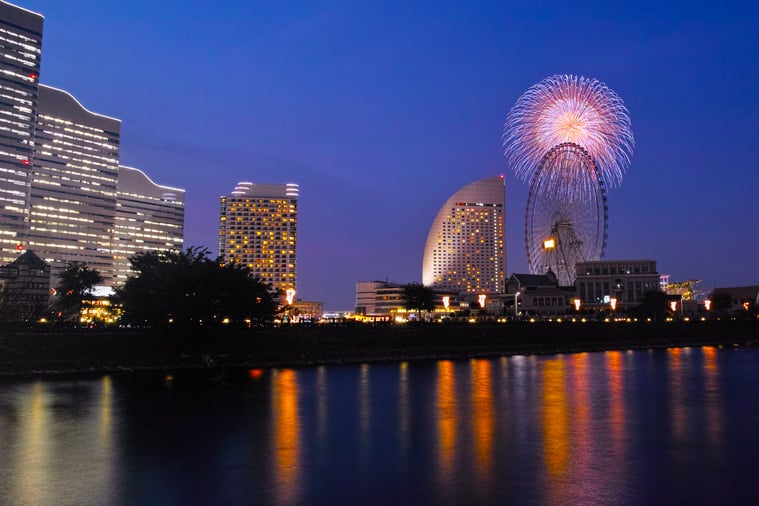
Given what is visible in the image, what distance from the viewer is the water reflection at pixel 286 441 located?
2261cm

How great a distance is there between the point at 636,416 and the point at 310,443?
68.2 ft

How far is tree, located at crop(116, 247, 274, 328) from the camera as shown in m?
72.9

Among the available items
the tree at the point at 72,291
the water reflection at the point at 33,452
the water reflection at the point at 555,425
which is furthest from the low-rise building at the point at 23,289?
the water reflection at the point at 555,425

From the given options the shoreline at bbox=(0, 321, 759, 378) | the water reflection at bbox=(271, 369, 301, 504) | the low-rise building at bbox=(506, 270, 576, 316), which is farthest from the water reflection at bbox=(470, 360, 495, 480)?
the low-rise building at bbox=(506, 270, 576, 316)

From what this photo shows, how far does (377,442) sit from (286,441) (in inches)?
172

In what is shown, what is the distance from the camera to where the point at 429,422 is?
121 ft

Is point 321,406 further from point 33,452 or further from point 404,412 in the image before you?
point 33,452

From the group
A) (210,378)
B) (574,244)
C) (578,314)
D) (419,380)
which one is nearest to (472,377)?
(419,380)

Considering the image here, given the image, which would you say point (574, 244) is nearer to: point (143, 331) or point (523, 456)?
point (143, 331)

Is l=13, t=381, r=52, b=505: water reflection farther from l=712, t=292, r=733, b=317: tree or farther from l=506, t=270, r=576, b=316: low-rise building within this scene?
l=712, t=292, r=733, b=317: tree

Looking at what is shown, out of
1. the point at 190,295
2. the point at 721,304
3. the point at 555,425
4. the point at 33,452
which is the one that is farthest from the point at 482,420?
the point at 721,304

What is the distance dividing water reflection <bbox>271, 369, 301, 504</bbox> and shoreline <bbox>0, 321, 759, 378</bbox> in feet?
74.9

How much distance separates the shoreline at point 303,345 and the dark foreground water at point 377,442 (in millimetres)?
8857

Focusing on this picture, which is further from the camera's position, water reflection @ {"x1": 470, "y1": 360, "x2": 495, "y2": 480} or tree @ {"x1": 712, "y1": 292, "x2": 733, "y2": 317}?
tree @ {"x1": 712, "y1": 292, "x2": 733, "y2": 317}
